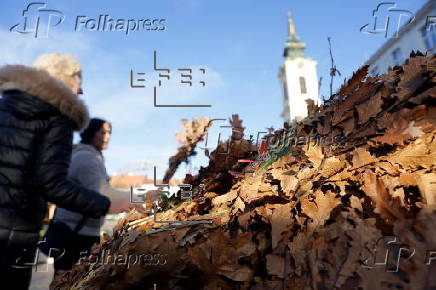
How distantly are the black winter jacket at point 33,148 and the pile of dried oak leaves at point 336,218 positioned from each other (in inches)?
24.7

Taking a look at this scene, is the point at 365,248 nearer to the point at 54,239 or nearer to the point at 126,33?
the point at 54,239

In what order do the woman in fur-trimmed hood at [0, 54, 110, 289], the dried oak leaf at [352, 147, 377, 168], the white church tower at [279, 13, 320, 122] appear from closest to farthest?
the dried oak leaf at [352, 147, 377, 168]
the woman in fur-trimmed hood at [0, 54, 110, 289]
the white church tower at [279, 13, 320, 122]

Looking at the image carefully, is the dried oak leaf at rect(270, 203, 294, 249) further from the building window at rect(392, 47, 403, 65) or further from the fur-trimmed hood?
the building window at rect(392, 47, 403, 65)

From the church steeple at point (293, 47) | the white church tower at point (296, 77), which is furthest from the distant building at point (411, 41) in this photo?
the church steeple at point (293, 47)

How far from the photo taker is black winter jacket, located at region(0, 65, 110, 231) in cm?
150

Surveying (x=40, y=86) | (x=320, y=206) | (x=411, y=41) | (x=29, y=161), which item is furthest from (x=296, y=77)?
(x=320, y=206)

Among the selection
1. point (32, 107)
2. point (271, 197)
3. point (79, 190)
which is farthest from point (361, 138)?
point (32, 107)

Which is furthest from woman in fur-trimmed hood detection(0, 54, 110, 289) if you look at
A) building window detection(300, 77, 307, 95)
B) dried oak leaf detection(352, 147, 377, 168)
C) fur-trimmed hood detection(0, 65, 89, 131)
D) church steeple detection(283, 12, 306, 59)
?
church steeple detection(283, 12, 306, 59)

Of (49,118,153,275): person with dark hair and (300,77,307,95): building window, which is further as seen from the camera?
(300,77,307,95): building window

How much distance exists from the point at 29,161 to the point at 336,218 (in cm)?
144

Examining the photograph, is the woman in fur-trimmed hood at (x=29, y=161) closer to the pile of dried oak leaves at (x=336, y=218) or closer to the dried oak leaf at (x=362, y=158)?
the pile of dried oak leaves at (x=336, y=218)

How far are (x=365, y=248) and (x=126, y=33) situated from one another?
2.77 m

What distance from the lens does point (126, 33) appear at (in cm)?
289

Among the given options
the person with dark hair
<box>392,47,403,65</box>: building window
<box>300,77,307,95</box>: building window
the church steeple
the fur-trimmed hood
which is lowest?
the person with dark hair
